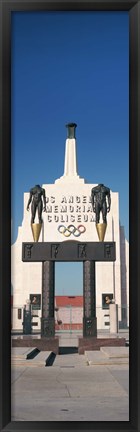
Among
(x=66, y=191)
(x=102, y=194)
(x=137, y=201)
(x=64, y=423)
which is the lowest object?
(x=64, y=423)

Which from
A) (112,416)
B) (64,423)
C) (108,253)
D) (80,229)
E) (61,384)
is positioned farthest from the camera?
(80,229)

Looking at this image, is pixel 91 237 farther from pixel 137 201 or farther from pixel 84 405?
pixel 137 201

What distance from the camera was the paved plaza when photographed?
7082mm

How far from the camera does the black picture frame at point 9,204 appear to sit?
459 cm

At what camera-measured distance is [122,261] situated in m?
42.3

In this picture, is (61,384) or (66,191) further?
(66,191)

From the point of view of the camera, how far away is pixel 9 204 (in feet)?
15.3

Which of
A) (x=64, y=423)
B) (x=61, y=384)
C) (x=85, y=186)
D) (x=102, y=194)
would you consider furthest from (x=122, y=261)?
(x=64, y=423)

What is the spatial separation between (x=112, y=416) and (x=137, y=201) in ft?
10.2

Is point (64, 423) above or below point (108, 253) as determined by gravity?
below

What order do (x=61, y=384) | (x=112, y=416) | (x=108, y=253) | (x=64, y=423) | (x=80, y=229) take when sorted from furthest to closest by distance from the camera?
(x=80, y=229) → (x=108, y=253) → (x=61, y=384) → (x=112, y=416) → (x=64, y=423)

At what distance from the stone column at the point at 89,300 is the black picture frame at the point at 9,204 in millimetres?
14886

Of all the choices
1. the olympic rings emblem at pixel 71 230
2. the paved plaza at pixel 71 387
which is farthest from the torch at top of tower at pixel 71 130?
the paved plaza at pixel 71 387

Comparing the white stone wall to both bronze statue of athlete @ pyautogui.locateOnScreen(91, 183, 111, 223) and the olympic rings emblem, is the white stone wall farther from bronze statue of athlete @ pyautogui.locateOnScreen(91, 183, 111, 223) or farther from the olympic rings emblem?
bronze statue of athlete @ pyautogui.locateOnScreen(91, 183, 111, 223)
